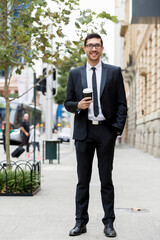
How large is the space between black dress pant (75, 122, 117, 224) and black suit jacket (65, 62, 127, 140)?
9cm

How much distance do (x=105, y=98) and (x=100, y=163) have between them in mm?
721

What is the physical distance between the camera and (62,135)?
38.2 metres

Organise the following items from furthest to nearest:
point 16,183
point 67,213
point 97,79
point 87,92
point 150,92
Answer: point 150,92 → point 16,183 → point 67,213 → point 97,79 → point 87,92

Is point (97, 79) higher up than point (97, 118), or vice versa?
point (97, 79)

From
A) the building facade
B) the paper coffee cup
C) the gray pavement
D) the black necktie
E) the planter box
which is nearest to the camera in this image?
the paper coffee cup

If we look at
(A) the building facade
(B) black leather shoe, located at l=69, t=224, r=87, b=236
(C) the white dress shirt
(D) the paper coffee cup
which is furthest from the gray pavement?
(A) the building facade

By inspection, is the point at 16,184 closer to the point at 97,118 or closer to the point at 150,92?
the point at 97,118

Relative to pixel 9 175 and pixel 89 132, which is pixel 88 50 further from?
pixel 9 175

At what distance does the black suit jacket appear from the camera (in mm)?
4641

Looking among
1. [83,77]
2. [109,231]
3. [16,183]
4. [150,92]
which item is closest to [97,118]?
[83,77]

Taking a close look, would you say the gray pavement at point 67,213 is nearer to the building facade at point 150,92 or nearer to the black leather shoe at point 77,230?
the black leather shoe at point 77,230

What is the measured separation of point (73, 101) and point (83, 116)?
0.27 m

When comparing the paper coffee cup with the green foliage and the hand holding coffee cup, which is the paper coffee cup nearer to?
the hand holding coffee cup

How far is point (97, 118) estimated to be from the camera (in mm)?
4652
